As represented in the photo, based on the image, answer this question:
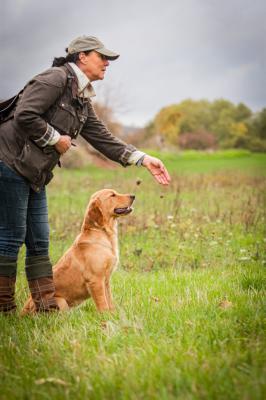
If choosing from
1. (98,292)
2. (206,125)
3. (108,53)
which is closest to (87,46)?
(108,53)

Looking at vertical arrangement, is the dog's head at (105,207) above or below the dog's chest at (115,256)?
above

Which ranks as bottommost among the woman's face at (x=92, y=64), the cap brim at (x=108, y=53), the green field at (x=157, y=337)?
the green field at (x=157, y=337)

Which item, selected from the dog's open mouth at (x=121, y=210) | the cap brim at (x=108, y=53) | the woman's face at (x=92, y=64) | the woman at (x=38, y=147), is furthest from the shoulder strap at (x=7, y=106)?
the dog's open mouth at (x=121, y=210)

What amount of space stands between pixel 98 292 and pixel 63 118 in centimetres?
158

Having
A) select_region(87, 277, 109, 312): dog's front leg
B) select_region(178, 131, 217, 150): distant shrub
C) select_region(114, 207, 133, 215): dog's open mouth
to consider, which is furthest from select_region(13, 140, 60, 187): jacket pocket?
select_region(178, 131, 217, 150): distant shrub

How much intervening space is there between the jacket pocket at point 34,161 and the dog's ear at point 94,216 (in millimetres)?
979

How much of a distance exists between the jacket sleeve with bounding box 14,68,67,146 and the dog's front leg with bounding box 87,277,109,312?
4.59 feet

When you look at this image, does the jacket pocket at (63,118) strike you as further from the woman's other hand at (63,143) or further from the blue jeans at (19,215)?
the blue jeans at (19,215)

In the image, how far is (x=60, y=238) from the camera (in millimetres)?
7758

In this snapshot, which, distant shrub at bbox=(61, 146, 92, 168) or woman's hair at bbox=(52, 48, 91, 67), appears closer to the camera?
woman's hair at bbox=(52, 48, 91, 67)

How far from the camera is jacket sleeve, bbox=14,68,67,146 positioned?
11.8 ft

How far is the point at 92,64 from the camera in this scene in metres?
4.02

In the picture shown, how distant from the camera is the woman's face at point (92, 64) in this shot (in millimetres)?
4000

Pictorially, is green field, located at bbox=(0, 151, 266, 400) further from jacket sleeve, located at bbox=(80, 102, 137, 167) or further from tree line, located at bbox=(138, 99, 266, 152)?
tree line, located at bbox=(138, 99, 266, 152)
